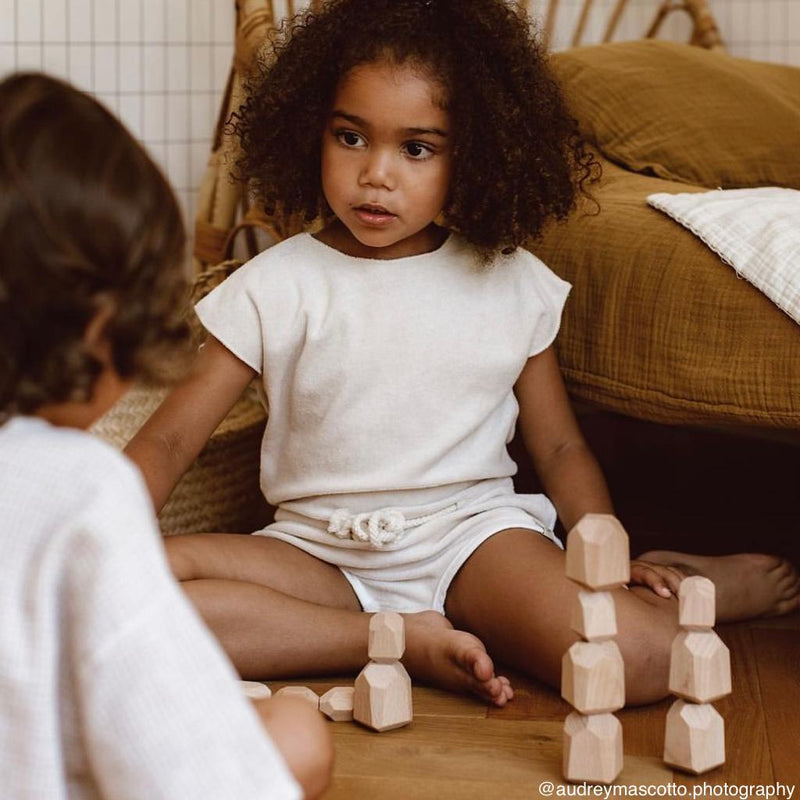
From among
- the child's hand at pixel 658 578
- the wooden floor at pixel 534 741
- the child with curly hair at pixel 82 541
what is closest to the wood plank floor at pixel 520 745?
the wooden floor at pixel 534 741

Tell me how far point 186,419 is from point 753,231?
1.90 feet

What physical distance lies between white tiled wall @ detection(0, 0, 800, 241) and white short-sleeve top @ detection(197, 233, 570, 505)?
1.08 meters

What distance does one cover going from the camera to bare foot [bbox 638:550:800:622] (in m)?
1.30

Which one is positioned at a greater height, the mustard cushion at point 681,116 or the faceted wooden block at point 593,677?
the mustard cushion at point 681,116

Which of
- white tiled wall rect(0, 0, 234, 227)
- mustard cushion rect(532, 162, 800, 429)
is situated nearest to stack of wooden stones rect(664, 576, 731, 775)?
mustard cushion rect(532, 162, 800, 429)

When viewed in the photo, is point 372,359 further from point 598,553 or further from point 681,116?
point 681,116

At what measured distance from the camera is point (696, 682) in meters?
0.93

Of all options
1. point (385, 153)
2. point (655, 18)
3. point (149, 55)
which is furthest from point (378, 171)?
point (655, 18)

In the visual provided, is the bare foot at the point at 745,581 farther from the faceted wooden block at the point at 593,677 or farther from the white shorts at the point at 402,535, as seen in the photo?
the faceted wooden block at the point at 593,677

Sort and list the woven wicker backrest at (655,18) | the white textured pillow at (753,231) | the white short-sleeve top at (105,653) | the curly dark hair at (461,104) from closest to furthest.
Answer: the white short-sleeve top at (105,653) < the white textured pillow at (753,231) < the curly dark hair at (461,104) < the woven wicker backrest at (655,18)

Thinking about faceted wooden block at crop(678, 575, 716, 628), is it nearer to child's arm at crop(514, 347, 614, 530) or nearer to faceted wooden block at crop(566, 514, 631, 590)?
faceted wooden block at crop(566, 514, 631, 590)

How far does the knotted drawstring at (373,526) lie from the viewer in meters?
1.21

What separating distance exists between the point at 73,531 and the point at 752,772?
0.62 m

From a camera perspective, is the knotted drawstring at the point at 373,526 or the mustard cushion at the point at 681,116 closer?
the knotted drawstring at the point at 373,526
